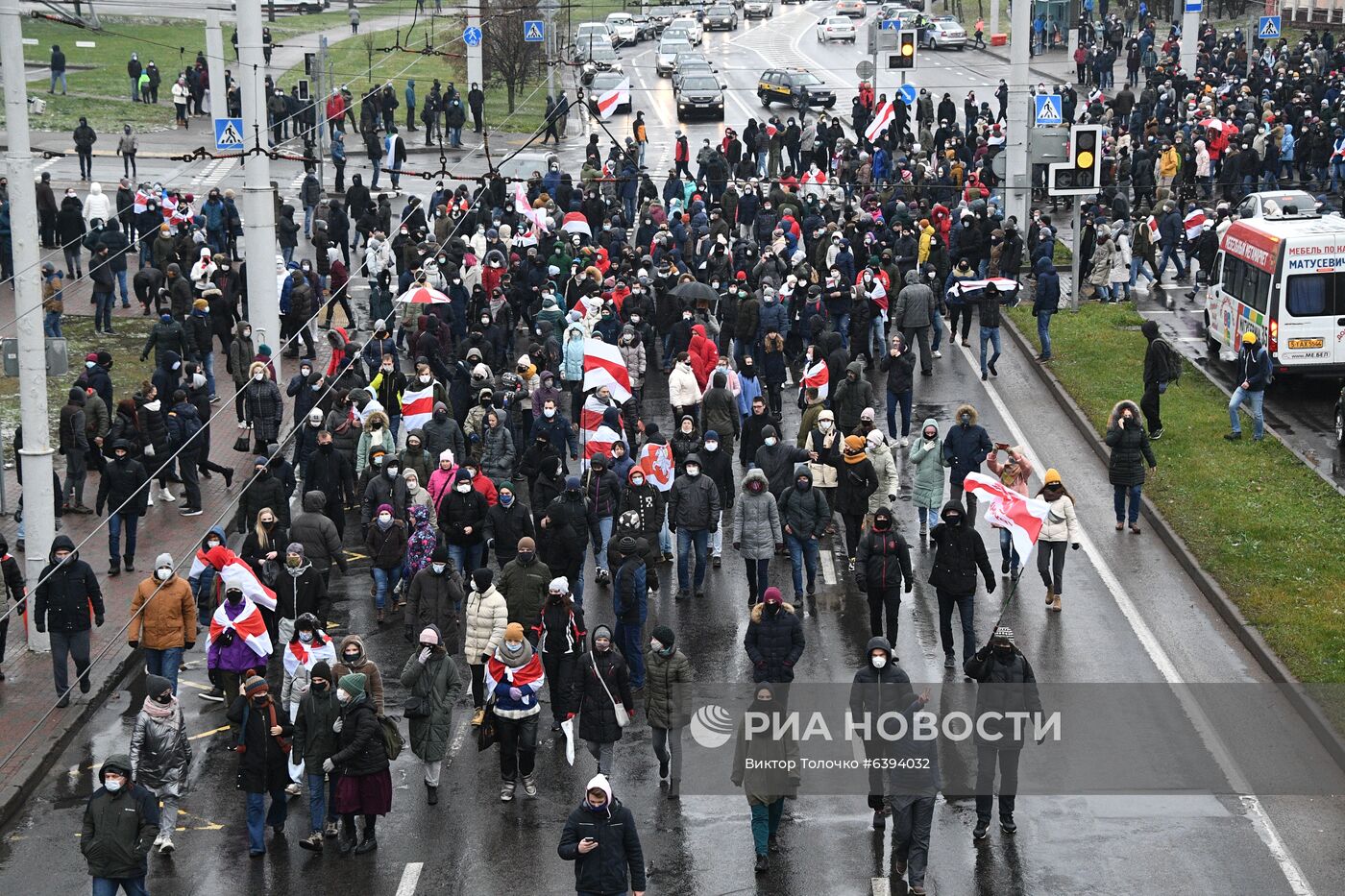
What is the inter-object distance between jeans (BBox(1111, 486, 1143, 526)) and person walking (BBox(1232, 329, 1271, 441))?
3.43m

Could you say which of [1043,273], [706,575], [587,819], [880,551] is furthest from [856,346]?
[587,819]

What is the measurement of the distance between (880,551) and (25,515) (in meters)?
8.39

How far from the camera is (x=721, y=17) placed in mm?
89625

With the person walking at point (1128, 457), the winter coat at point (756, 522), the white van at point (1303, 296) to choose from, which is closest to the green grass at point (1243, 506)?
the person walking at point (1128, 457)

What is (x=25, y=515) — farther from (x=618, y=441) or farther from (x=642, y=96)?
(x=642, y=96)

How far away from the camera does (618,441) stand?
20.1m

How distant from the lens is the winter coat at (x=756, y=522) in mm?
18891

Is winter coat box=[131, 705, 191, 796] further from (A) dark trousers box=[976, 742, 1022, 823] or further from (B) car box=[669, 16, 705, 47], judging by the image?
(B) car box=[669, 16, 705, 47]

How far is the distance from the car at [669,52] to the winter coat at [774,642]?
5591 cm

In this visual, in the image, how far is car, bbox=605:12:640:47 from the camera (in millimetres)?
81125

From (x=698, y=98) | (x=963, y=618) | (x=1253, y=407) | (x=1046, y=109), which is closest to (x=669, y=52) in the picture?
(x=698, y=98)

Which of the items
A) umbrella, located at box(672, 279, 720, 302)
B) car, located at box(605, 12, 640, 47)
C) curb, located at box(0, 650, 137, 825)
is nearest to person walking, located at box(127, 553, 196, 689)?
curb, located at box(0, 650, 137, 825)

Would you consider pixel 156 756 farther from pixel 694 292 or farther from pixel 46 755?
pixel 694 292

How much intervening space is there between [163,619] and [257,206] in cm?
1177
